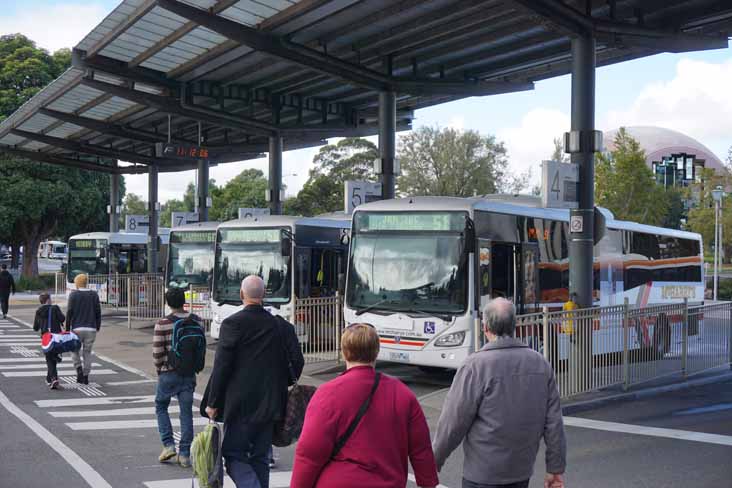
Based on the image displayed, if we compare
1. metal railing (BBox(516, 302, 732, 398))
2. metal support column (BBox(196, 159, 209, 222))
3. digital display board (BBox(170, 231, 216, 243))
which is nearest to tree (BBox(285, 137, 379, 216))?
metal support column (BBox(196, 159, 209, 222))

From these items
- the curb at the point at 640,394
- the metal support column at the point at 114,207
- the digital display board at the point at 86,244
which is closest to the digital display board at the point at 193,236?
the digital display board at the point at 86,244

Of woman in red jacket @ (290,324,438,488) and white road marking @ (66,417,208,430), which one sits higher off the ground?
woman in red jacket @ (290,324,438,488)

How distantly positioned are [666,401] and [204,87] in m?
18.5

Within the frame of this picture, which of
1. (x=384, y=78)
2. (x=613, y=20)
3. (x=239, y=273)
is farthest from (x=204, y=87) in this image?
(x=613, y=20)

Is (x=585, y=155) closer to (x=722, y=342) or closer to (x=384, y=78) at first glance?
(x=722, y=342)

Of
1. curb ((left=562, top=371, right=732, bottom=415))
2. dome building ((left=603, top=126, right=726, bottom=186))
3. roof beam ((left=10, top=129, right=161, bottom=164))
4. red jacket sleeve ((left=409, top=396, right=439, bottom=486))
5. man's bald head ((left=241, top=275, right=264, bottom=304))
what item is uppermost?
dome building ((left=603, top=126, right=726, bottom=186))

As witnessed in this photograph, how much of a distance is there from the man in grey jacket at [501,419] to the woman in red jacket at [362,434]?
0.42m

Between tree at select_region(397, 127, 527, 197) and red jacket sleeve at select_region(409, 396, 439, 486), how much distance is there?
56437 mm

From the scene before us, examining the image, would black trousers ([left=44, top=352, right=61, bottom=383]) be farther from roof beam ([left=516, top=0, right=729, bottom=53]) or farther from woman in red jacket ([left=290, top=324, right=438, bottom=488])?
woman in red jacket ([left=290, top=324, right=438, bottom=488])

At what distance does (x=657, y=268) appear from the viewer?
843 inches

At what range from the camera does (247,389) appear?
20.1 ft

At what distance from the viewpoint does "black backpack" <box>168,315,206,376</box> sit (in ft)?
27.2

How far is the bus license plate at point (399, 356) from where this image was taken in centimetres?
1431

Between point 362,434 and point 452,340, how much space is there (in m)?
10.0
